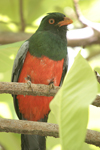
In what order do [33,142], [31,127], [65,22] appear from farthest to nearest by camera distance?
[65,22] → [33,142] → [31,127]

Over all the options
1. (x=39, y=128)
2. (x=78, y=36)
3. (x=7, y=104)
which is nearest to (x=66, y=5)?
(x=78, y=36)

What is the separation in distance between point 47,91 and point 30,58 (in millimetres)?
1114

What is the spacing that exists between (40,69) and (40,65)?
0.04 metres

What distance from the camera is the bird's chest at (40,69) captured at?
2.64m

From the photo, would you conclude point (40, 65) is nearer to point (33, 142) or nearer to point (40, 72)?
point (40, 72)

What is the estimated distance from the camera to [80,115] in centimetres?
73

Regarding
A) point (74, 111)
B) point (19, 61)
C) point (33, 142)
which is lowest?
point (33, 142)

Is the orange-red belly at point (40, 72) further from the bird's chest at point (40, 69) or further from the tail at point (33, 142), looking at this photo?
the tail at point (33, 142)

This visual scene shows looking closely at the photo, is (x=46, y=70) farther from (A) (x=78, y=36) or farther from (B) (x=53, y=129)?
(B) (x=53, y=129)

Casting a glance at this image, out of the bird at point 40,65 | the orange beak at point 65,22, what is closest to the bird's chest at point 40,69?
the bird at point 40,65

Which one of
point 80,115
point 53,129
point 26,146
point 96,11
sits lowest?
point 26,146

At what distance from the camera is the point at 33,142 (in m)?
2.54

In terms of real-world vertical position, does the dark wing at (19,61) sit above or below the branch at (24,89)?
above

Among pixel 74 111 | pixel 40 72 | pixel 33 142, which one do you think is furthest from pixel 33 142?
pixel 74 111
